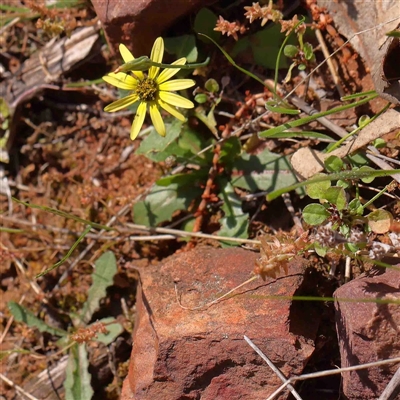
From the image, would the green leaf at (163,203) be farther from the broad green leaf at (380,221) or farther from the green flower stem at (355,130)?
the broad green leaf at (380,221)

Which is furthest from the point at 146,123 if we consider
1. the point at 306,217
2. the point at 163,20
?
the point at 306,217

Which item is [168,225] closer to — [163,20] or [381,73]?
[163,20]

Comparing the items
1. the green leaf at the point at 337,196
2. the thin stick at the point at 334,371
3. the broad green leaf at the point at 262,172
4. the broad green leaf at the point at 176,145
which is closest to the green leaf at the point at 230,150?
A: the broad green leaf at the point at 262,172

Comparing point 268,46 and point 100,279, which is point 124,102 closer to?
point 268,46

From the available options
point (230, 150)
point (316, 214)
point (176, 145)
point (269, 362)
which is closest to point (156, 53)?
point (176, 145)

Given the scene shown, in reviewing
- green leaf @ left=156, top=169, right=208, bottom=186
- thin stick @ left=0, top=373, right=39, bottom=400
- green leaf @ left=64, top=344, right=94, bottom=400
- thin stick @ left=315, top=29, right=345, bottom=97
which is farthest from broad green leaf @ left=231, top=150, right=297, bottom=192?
thin stick @ left=0, top=373, right=39, bottom=400
